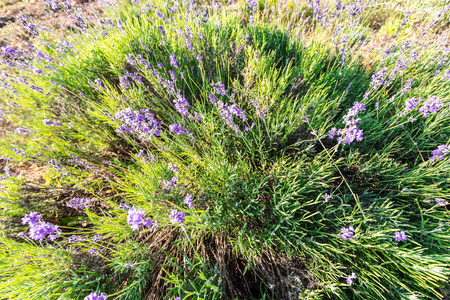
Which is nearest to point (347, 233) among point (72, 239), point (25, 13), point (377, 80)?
point (377, 80)

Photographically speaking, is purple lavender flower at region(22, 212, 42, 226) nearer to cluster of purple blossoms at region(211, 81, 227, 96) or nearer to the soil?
cluster of purple blossoms at region(211, 81, 227, 96)

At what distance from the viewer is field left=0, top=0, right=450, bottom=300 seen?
150cm

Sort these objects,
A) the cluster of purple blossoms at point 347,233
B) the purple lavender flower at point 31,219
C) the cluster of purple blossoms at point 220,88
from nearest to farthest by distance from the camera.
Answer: the purple lavender flower at point 31,219 < the cluster of purple blossoms at point 347,233 < the cluster of purple blossoms at point 220,88

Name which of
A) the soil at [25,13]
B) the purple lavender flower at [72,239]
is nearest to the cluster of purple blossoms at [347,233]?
the purple lavender flower at [72,239]

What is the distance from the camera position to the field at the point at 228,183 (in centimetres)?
150

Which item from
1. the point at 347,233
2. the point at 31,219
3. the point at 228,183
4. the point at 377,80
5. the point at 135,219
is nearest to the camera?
the point at 135,219

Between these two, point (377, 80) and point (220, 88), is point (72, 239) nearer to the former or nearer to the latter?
point (220, 88)

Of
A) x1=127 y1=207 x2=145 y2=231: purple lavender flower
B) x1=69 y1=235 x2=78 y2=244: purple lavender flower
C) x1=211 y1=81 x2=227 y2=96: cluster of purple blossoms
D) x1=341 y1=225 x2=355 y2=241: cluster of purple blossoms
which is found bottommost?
x1=69 y1=235 x2=78 y2=244: purple lavender flower

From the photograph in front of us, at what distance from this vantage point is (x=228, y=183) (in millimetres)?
1706

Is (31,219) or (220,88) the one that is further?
(220,88)

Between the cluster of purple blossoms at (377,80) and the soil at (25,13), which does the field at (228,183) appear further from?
the soil at (25,13)

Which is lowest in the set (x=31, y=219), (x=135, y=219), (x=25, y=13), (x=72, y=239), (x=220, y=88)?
(x=72, y=239)

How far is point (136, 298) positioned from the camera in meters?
1.47

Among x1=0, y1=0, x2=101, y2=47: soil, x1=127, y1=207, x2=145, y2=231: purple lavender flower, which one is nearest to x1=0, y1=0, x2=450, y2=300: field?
x1=127, y1=207, x2=145, y2=231: purple lavender flower
